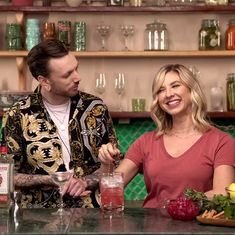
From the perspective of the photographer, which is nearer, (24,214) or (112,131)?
(24,214)

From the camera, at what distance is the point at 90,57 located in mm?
4234

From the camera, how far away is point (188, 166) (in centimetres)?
265

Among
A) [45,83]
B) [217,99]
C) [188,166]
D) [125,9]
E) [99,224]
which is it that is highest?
[125,9]

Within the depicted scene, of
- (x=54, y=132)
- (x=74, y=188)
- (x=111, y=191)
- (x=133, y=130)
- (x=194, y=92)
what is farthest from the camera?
(x=133, y=130)

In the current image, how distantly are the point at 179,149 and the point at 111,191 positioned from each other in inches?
21.8

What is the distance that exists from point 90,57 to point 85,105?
128 centimetres

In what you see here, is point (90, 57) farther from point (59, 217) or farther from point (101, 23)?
point (59, 217)

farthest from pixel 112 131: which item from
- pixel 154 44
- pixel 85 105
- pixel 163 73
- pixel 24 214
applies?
pixel 154 44

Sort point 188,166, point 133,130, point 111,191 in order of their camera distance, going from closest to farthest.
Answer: point 111,191, point 188,166, point 133,130

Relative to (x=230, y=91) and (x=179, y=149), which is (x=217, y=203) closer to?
(x=179, y=149)

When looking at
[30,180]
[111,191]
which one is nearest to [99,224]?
[111,191]

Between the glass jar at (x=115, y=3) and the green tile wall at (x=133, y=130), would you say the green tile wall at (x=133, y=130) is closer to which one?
the green tile wall at (x=133, y=130)

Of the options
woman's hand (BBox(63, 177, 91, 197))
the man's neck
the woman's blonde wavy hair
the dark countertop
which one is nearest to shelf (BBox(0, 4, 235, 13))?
the man's neck

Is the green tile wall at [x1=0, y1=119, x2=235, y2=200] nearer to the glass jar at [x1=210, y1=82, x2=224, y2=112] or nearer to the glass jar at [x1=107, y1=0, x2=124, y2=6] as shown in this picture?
the glass jar at [x1=210, y1=82, x2=224, y2=112]
